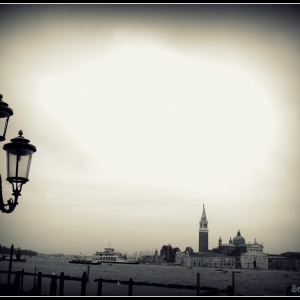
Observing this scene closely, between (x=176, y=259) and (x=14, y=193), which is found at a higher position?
(x=14, y=193)

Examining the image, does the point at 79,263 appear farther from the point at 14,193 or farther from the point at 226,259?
the point at 14,193

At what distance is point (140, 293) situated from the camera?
2602cm

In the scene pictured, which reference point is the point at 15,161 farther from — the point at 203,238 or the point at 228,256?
the point at 203,238

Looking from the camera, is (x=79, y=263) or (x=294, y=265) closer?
(x=79, y=263)

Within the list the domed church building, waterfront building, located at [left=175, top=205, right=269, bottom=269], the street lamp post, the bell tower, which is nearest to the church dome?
waterfront building, located at [left=175, top=205, right=269, bottom=269]

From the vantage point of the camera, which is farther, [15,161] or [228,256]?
[228,256]

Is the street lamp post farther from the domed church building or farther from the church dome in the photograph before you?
the church dome

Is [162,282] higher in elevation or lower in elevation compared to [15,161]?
lower

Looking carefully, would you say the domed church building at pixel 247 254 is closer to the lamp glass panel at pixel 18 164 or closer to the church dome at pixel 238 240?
the church dome at pixel 238 240

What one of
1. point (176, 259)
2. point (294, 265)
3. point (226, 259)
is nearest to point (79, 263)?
point (176, 259)

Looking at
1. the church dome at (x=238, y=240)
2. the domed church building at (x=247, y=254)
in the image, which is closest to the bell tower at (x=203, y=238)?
the domed church building at (x=247, y=254)

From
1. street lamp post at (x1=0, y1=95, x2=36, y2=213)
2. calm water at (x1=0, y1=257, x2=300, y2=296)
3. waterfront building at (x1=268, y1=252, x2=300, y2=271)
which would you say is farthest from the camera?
waterfront building at (x1=268, y1=252, x2=300, y2=271)

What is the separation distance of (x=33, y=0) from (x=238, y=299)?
432 centimetres

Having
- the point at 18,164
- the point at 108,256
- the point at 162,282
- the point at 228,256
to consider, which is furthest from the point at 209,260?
the point at 18,164
